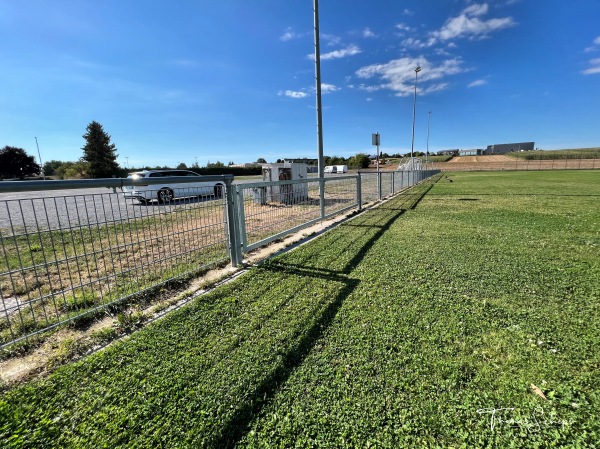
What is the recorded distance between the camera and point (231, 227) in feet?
14.8

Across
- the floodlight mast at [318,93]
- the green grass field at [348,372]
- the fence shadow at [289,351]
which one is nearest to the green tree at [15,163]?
the floodlight mast at [318,93]

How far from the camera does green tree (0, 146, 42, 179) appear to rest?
57531mm

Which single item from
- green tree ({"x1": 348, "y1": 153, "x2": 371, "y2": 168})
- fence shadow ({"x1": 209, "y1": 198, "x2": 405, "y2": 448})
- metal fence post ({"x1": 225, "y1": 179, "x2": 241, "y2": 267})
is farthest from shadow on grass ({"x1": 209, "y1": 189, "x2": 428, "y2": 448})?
green tree ({"x1": 348, "y1": 153, "x2": 371, "y2": 168})

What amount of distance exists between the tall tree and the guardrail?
57.9m

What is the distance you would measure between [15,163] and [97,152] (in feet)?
63.4

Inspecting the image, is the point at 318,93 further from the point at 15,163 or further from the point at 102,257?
the point at 15,163

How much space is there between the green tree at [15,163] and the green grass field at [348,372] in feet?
249

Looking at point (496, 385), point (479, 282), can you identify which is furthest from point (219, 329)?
point (479, 282)

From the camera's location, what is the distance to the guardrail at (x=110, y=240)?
2.66 m

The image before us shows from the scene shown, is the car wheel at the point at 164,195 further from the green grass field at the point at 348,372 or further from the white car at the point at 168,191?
the green grass field at the point at 348,372

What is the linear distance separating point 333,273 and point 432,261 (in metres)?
1.64

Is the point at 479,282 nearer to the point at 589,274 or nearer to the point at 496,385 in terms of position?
the point at 589,274

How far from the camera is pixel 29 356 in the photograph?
2.48m

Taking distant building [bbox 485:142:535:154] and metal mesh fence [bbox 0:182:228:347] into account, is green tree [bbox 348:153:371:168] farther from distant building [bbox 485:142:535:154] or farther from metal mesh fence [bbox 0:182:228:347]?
metal mesh fence [bbox 0:182:228:347]
